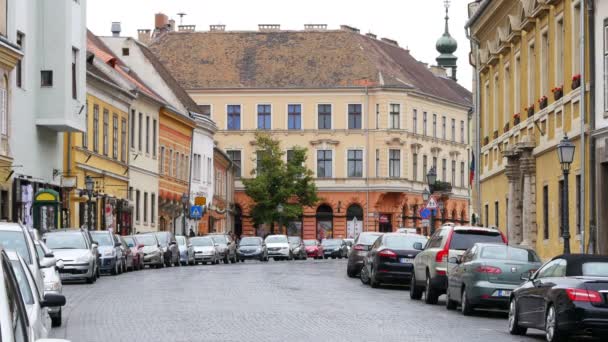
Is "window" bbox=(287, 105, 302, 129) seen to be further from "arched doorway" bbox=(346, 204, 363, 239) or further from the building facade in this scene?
"arched doorway" bbox=(346, 204, 363, 239)

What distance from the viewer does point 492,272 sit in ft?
82.8

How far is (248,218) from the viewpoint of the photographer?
112062mm

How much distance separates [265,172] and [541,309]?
8596 centimetres

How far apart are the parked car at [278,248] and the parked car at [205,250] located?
11.7 metres

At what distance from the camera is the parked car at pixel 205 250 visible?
66.2 metres

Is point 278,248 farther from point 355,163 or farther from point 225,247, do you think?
point 355,163

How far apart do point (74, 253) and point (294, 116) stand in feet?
252

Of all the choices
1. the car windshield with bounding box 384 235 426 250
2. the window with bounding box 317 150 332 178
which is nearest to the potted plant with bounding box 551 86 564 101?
the car windshield with bounding box 384 235 426 250

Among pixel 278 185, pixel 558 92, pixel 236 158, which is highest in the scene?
pixel 236 158

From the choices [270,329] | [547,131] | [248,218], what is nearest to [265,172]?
[248,218]

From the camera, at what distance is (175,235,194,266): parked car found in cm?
6275

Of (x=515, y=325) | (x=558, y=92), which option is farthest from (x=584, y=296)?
(x=558, y=92)

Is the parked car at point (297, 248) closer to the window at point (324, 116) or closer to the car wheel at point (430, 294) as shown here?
the window at point (324, 116)

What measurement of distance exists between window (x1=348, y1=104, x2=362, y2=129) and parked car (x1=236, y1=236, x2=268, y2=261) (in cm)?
3712
